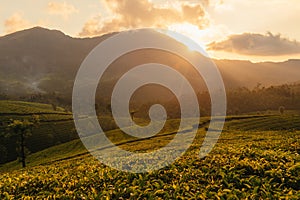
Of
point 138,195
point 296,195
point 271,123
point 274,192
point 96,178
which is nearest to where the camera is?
point 296,195

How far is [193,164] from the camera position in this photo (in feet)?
65.5

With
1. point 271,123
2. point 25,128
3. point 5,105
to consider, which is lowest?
point 271,123

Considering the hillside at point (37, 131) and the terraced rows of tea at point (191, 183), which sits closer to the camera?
the terraced rows of tea at point (191, 183)

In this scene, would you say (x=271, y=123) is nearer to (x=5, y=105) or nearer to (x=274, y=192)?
(x=274, y=192)

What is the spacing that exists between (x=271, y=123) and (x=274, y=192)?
2643 inches

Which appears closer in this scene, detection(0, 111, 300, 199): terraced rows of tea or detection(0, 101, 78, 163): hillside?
detection(0, 111, 300, 199): terraced rows of tea

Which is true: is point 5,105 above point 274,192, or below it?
above

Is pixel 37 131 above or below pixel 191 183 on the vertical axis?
above

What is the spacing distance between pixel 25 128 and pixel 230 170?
60.9 meters

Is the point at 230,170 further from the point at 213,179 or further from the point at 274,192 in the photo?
the point at 274,192

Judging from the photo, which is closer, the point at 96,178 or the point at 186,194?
the point at 186,194

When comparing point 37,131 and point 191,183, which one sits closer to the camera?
point 191,183

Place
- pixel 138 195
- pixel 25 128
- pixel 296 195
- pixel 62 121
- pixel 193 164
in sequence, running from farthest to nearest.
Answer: pixel 62 121, pixel 25 128, pixel 193 164, pixel 138 195, pixel 296 195

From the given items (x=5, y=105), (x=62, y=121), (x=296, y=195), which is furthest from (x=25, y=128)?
(x=5, y=105)
